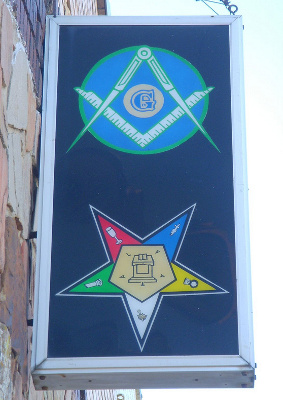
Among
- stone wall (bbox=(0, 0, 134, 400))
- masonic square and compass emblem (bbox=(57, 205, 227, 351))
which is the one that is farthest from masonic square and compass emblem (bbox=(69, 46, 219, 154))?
masonic square and compass emblem (bbox=(57, 205, 227, 351))

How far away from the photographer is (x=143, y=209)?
10.5ft

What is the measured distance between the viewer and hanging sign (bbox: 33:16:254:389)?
2957 mm

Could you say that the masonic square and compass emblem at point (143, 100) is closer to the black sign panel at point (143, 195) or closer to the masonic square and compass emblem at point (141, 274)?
the black sign panel at point (143, 195)

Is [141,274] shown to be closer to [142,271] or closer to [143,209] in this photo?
[142,271]

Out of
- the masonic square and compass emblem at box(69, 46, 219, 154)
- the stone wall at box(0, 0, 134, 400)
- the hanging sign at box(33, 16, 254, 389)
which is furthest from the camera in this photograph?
the masonic square and compass emblem at box(69, 46, 219, 154)

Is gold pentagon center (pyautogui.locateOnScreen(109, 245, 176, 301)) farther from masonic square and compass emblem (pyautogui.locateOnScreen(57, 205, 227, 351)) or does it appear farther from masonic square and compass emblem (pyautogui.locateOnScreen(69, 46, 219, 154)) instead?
masonic square and compass emblem (pyautogui.locateOnScreen(69, 46, 219, 154))

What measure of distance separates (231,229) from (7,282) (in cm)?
91

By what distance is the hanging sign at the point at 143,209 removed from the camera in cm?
296

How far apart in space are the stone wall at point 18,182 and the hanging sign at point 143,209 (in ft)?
0.29

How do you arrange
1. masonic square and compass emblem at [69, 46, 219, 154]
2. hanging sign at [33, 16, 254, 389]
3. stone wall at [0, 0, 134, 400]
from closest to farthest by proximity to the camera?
stone wall at [0, 0, 134, 400], hanging sign at [33, 16, 254, 389], masonic square and compass emblem at [69, 46, 219, 154]

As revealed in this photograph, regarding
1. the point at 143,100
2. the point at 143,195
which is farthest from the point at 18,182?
the point at 143,100

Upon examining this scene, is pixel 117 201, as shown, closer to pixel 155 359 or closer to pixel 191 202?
pixel 191 202

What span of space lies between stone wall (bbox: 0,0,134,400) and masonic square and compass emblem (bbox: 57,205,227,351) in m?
0.23

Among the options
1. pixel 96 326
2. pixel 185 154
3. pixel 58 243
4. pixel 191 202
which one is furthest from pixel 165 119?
pixel 96 326
